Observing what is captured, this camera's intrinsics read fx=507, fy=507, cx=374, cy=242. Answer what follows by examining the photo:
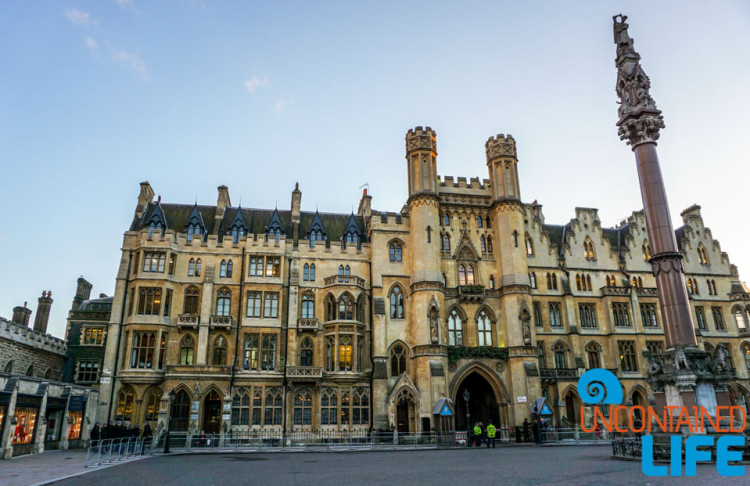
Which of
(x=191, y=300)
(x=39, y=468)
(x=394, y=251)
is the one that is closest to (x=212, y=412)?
(x=191, y=300)

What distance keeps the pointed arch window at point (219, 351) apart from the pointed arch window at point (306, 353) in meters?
5.79

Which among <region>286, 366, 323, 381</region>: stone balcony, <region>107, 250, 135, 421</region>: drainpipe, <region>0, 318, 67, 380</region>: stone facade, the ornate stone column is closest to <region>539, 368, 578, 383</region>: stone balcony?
<region>286, 366, 323, 381</region>: stone balcony

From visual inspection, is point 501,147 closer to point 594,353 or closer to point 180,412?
point 594,353

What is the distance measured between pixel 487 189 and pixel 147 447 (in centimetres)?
3295

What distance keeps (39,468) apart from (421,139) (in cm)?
3470

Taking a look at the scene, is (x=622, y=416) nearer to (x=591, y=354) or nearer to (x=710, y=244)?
(x=591, y=354)

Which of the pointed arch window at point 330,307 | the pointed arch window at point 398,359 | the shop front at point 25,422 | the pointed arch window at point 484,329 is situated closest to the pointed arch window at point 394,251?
the pointed arch window at point 330,307

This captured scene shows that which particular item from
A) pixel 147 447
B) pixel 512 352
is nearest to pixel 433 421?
pixel 512 352

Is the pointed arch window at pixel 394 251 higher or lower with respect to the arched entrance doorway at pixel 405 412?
higher

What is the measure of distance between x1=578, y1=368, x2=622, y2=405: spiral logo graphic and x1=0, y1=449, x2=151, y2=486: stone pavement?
20.4 meters

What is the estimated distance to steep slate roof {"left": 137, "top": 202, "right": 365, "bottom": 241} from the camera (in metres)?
44.2

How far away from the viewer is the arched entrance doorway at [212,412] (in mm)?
37031

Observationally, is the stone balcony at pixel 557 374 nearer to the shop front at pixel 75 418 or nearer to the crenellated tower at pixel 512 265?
the crenellated tower at pixel 512 265

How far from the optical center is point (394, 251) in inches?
1711
